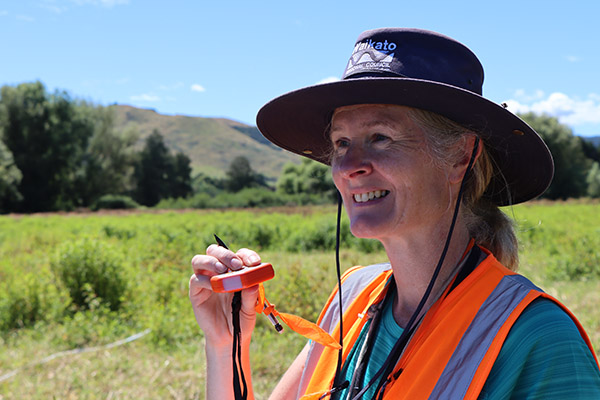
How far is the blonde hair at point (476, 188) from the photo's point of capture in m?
1.51

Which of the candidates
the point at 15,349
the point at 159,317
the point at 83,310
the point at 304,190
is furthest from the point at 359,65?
the point at 304,190

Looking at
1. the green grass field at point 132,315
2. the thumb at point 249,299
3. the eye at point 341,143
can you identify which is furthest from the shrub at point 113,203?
the eye at point 341,143

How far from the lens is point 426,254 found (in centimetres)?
156

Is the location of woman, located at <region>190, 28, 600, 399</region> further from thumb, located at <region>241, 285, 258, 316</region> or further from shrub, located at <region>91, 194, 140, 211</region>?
shrub, located at <region>91, 194, 140, 211</region>

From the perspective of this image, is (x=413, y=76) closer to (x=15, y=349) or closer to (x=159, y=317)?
(x=159, y=317)

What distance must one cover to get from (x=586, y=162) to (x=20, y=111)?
49565 mm

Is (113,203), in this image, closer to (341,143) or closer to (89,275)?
(89,275)

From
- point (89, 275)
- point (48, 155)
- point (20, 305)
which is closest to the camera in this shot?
point (20, 305)

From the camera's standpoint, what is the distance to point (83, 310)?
7406 mm

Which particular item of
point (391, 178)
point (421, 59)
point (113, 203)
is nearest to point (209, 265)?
point (391, 178)

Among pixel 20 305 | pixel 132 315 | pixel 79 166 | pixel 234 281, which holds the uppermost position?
pixel 234 281

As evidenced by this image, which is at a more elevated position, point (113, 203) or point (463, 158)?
point (463, 158)

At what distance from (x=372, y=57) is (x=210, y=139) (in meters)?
152

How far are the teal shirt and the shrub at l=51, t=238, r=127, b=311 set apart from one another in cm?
703
